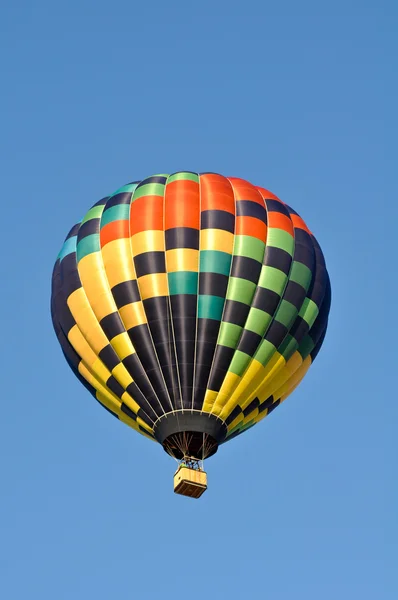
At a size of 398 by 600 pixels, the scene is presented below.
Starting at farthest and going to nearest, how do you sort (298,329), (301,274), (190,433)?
(301,274)
(298,329)
(190,433)

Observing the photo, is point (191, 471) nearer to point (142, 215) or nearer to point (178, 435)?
point (178, 435)

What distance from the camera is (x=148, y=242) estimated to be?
3183 centimetres

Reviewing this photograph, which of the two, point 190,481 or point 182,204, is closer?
point 190,481

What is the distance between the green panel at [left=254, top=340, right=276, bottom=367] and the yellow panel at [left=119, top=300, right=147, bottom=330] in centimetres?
240

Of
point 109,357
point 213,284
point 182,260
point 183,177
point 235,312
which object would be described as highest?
point 183,177

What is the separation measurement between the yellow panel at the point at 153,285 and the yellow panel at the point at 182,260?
27 cm

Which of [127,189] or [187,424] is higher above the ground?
Answer: [127,189]

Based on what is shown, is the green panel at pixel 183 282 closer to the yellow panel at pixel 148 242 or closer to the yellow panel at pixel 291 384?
the yellow panel at pixel 148 242

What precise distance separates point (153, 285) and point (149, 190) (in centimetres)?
266

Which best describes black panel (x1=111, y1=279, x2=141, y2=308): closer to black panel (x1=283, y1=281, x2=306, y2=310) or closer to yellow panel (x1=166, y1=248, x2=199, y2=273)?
yellow panel (x1=166, y1=248, x2=199, y2=273)

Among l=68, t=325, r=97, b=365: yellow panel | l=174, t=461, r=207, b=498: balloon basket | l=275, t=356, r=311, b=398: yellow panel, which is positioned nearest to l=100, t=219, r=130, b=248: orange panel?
l=68, t=325, r=97, b=365: yellow panel

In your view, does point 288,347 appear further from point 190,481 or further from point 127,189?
point 127,189

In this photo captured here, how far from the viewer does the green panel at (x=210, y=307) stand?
3097cm

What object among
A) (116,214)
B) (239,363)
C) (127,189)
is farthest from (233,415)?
A: (127,189)
